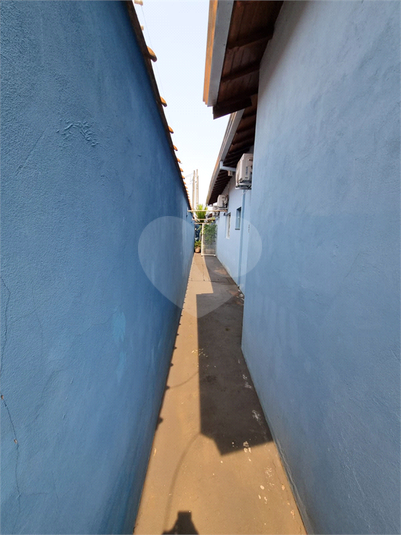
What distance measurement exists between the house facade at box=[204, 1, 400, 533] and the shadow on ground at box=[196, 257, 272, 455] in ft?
0.76

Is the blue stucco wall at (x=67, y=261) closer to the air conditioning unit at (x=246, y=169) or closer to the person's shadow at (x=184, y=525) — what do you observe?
the person's shadow at (x=184, y=525)

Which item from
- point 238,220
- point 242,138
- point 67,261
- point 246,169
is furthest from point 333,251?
point 238,220

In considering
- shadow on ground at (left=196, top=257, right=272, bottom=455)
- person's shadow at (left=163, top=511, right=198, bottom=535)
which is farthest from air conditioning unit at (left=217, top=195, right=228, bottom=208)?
person's shadow at (left=163, top=511, right=198, bottom=535)

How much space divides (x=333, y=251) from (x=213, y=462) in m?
2.15

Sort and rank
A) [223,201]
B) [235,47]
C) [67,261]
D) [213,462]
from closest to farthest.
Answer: [67,261] → [213,462] → [235,47] → [223,201]

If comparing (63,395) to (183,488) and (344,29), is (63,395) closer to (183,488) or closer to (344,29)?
(183,488)

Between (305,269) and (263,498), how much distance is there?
6.24ft

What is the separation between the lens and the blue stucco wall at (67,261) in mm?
457

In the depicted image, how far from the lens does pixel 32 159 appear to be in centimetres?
49

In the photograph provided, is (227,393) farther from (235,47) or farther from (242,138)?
(242,138)

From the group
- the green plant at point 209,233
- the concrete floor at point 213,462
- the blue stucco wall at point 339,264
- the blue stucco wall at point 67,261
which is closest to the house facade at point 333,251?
the blue stucco wall at point 339,264

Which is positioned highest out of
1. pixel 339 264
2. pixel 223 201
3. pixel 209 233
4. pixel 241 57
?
pixel 241 57

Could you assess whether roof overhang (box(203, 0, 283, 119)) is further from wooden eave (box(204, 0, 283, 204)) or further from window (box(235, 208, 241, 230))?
window (box(235, 208, 241, 230))

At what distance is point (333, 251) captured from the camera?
1.14 metres
